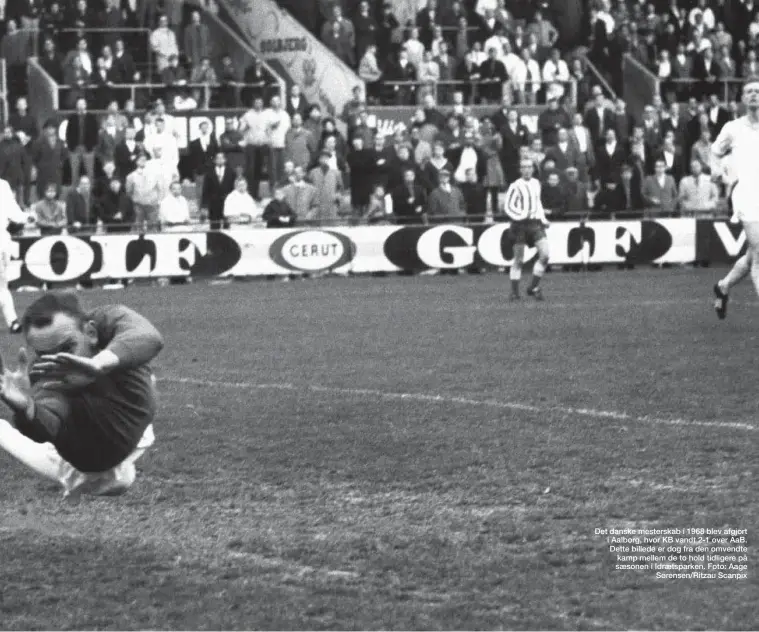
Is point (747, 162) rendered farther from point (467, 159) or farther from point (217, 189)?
point (467, 159)

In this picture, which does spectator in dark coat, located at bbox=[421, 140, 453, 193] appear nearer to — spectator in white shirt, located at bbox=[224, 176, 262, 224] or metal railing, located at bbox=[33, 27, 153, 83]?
spectator in white shirt, located at bbox=[224, 176, 262, 224]

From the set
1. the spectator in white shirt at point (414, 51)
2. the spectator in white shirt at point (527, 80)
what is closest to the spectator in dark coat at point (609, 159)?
the spectator in white shirt at point (527, 80)

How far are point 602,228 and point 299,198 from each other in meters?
5.52

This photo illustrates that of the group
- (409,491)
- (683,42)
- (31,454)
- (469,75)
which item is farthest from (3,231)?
(683,42)

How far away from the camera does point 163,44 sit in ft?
98.8

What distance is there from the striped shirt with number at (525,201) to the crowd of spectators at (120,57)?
24.4ft

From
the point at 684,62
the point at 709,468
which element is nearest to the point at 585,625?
the point at 709,468

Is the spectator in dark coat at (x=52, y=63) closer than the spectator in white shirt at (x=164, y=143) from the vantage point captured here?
No

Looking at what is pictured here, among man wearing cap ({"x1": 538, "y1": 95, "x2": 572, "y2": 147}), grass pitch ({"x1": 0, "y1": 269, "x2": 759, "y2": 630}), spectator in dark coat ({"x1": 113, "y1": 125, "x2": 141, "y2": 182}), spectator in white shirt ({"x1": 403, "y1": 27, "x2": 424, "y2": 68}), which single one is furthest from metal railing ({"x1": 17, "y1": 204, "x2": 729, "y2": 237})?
grass pitch ({"x1": 0, "y1": 269, "x2": 759, "y2": 630})

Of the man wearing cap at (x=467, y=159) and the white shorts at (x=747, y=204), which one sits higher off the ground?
the white shorts at (x=747, y=204)

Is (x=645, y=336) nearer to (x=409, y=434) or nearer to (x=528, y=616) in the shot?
(x=409, y=434)

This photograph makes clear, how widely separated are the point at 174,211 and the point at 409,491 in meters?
18.5

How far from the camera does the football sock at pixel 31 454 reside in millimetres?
7668

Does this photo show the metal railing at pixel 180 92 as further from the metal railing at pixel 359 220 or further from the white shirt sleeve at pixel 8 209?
the white shirt sleeve at pixel 8 209
